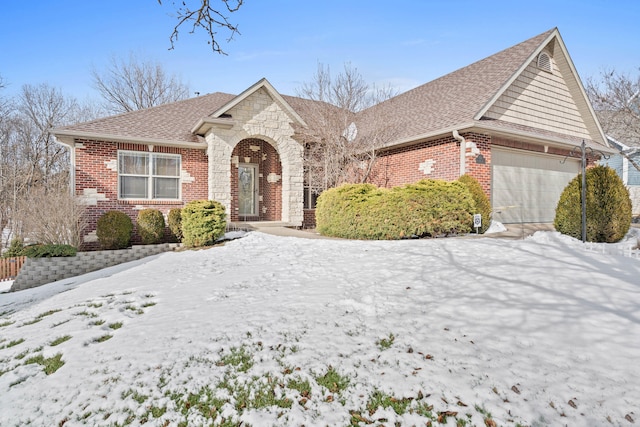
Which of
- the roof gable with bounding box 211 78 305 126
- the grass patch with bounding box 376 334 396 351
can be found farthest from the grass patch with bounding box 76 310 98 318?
the roof gable with bounding box 211 78 305 126

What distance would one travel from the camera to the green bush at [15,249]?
12.0 m

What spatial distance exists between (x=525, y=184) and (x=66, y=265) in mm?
14608

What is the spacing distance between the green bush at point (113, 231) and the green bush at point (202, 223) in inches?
78.4

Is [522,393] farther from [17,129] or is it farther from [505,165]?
[17,129]

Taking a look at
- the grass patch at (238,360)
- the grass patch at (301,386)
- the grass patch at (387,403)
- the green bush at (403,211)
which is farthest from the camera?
the green bush at (403,211)

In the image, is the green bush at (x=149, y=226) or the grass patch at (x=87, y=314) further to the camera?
the green bush at (x=149, y=226)

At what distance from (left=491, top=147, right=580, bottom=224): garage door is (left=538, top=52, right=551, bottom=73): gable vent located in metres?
3.20

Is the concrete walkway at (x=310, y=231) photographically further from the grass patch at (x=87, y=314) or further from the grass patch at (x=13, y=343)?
the grass patch at (x=13, y=343)

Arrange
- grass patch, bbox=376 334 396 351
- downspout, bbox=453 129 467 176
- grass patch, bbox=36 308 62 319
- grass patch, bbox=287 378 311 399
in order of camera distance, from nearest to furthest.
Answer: grass patch, bbox=287 378 311 399, grass patch, bbox=376 334 396 351, grass patch, bbox=36 308 62 319, downspout, bbox=453 129 467 176

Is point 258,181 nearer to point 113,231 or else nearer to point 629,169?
point 113,231

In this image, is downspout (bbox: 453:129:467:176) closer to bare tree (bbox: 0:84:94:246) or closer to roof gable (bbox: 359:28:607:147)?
roof gable (bbox: 359:28:607:147)

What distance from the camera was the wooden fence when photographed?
10.9 meters

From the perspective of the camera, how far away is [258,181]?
14.8 meters

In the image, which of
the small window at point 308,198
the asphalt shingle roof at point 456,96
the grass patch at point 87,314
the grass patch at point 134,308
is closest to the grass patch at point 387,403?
the grass patch at point 134,308
